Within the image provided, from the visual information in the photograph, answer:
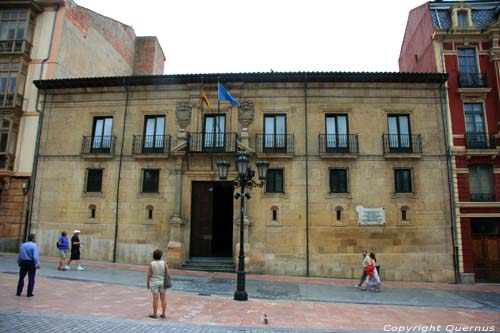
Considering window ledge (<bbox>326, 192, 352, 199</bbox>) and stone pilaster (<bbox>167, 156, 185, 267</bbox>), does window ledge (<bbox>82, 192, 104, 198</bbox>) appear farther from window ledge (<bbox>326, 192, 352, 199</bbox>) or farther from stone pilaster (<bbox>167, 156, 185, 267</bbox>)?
window ledge (<bbox>326, 192, 352, 199</bbox>)

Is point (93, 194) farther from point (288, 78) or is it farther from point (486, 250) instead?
point (486, 250)

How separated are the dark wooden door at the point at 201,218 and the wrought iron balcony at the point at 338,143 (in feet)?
20.9

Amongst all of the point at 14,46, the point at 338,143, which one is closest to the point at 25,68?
the point at 14,46

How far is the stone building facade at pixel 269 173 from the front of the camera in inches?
631

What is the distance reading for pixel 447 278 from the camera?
611 inches

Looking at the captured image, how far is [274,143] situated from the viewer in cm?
1700

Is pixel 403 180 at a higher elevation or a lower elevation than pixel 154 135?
lower

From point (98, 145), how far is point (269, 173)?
9784mm

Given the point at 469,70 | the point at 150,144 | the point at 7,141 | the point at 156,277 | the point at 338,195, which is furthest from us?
the point at 7,141

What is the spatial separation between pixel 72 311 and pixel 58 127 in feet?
45.1

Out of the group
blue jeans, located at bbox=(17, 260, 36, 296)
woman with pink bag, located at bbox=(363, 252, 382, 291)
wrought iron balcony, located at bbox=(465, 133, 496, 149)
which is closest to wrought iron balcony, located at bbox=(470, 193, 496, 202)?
wrought iron balcony, located at bbox=(465, 133, 496, 149)

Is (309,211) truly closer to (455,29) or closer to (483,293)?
(483,293)

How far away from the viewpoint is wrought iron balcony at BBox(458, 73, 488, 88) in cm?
1694

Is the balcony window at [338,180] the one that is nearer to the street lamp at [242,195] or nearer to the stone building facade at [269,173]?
the stone building facade at [269,173]
